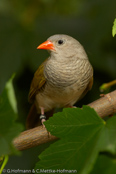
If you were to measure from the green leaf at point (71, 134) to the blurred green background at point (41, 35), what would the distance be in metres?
1.76

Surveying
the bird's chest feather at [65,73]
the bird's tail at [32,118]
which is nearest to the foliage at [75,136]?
the bird's chest feather at [65,73]

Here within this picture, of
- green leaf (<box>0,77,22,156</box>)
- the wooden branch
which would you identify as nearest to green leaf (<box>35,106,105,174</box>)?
green leaf (<box>0,77,22,156</box>)

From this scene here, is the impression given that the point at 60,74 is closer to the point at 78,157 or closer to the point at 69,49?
the point at 69,49

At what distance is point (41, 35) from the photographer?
10.8ft

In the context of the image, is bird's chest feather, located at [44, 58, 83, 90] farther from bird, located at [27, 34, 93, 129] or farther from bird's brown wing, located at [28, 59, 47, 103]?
bird's brown wing, located at [28, 59, 47, 103]

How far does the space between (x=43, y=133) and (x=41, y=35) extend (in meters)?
1.57

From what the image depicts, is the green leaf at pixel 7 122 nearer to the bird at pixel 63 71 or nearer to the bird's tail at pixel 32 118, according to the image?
the bird at pixel 63 71

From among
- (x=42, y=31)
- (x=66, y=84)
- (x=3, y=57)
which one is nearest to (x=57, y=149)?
(x=66, y=84)

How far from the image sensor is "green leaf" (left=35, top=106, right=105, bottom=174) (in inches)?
46.9

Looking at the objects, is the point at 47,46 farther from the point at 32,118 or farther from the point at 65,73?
the point at 32,118

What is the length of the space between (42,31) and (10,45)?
15.2 inches

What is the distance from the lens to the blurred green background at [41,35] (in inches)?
123

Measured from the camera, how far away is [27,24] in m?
3.41

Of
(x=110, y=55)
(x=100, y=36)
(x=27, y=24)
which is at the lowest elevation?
(x=110, y=55)
